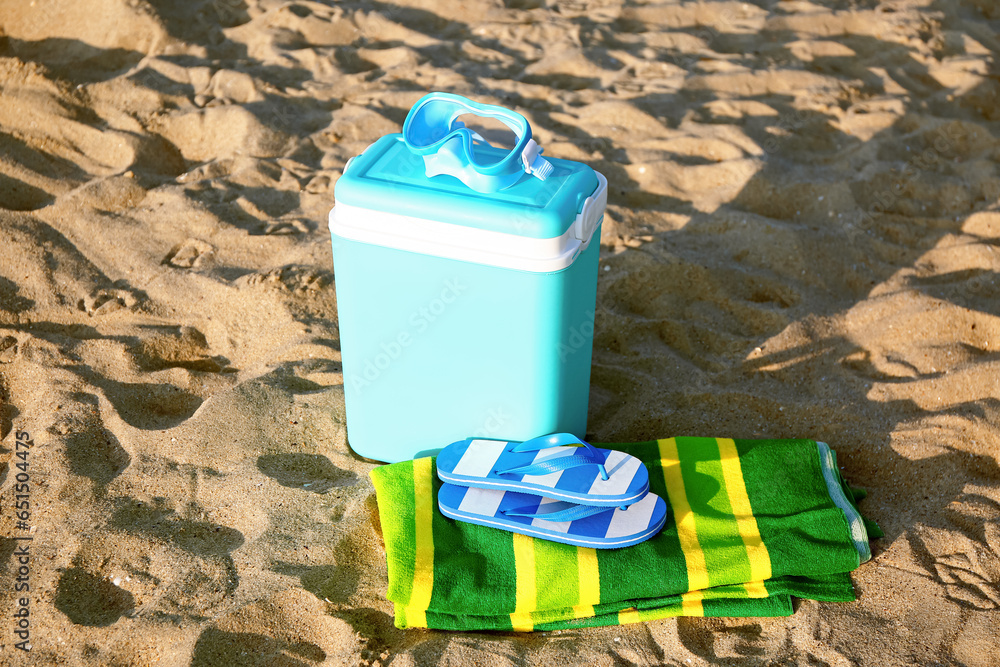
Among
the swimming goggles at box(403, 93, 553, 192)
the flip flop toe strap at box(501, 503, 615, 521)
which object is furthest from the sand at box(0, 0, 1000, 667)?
the swimming goggles at box(403, 93, 553, 192)

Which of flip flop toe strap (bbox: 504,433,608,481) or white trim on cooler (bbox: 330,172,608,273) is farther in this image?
flip flop toe strap (bbox: 504,433,608,481)

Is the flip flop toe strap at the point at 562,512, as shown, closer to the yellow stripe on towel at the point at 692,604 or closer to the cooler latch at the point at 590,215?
the yellow stripe on towel at the point at 692,604

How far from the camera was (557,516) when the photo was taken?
1.63m

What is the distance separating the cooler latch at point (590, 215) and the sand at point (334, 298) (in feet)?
1.89

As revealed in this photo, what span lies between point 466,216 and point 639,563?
0.73 meters

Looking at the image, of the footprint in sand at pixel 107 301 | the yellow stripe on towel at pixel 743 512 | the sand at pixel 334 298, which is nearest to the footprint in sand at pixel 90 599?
the sand at pixel 334 298

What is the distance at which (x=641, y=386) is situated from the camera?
212 cm

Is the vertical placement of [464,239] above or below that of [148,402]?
above

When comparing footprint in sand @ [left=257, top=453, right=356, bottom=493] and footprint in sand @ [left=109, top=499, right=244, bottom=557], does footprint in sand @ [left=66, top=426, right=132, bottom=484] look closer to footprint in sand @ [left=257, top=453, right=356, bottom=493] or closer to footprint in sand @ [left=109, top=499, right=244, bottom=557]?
footprint in sand @ [left=109, top=499, right=244, bottom=557]

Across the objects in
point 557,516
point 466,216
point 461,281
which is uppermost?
point 466,216

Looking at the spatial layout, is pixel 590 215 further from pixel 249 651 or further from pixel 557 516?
pixel 249 651

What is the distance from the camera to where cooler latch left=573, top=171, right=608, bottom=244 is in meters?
1.57

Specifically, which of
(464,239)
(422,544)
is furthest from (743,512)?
(464,239)

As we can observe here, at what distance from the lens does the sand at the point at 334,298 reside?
62.6 inches
